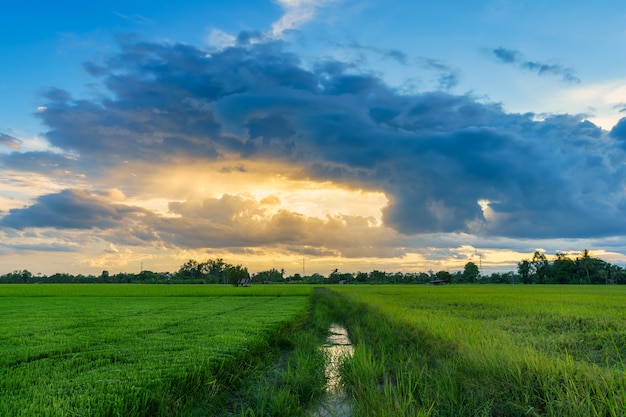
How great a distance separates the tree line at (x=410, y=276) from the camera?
106m

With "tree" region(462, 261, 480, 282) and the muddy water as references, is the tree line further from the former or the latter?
the muddy water

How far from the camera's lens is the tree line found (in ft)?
348

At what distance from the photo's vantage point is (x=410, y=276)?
421 feet

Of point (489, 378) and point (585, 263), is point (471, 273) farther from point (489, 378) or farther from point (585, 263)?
point (489, 378)

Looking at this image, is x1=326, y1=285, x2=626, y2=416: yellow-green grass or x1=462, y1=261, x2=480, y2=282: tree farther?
x1=462, y1=261, x2=480, y2=282: tree

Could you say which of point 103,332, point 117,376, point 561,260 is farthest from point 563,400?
point 561,260

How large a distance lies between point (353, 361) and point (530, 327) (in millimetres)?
7048

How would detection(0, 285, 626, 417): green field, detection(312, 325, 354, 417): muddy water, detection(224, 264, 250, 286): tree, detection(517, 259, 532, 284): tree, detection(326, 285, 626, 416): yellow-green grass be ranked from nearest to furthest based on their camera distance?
detection(326, 285, 626, 416): yellow-green grass
detection(0, 285, 626, 417): green field
detection(312, 325, 354, 417): muddy water
detection(224, 264, 250, 286): tree
detection(517, 259, 532, 284): tree

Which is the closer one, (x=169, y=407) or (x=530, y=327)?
(x=169, y=407)

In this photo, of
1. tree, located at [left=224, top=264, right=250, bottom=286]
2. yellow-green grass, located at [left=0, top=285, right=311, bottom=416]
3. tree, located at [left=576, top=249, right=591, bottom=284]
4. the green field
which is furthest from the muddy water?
tree, located at [left=576, top=249, right=591, bottom=284]

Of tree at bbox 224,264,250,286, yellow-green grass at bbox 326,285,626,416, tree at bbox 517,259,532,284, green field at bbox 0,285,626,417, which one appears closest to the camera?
yellow-green grass at bbox 326,285,626,416

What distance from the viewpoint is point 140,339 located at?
938cm

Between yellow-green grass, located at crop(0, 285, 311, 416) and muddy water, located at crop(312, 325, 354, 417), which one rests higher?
yellow-green grass, located at crop(0, 285, 311, 416)

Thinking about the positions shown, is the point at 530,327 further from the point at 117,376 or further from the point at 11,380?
the point at 11,380
